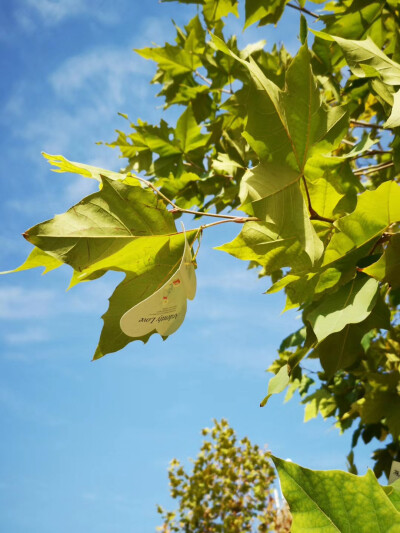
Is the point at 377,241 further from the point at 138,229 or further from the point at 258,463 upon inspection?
the point at 258,463

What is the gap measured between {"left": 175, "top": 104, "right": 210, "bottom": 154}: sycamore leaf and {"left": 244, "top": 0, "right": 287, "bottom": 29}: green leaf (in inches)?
14.6

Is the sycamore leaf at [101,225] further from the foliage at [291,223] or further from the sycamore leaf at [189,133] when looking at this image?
the sycamore leaf at [189,133]

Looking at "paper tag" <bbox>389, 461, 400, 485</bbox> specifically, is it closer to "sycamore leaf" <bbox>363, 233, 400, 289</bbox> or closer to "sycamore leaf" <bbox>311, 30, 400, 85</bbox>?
"sycamore leaf" <bbox>363, 233, 400, 289</bbox>

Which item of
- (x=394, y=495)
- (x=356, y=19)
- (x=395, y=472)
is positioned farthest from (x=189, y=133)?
(x=394, y=495)

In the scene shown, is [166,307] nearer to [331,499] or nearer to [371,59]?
[331,499]

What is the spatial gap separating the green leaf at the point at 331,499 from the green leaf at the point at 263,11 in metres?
1.53

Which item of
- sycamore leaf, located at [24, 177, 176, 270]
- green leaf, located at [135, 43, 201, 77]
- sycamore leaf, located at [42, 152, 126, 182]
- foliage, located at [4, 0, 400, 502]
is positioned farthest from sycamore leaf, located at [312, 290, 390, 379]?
green leaf, located at [135, 43, 201, 77]

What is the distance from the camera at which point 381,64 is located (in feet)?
3.77

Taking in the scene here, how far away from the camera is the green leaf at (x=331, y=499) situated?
22.3 inches

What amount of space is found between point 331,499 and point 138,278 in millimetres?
595

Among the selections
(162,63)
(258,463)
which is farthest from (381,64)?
(258,463)

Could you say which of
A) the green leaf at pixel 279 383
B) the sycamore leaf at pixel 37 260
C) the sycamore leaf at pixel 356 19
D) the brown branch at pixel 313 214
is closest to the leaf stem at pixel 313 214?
the brown branch at pixel 313 214

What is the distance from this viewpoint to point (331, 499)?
1.89 feet

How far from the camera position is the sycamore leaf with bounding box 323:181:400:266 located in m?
0.91
